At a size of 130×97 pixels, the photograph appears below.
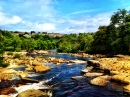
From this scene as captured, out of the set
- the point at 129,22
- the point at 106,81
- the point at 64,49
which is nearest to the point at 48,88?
the point at 106,81

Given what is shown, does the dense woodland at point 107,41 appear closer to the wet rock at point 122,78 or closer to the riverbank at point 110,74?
the riverbank at point 110,74

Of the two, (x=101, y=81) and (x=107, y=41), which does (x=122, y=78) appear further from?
(x=107, y=41)

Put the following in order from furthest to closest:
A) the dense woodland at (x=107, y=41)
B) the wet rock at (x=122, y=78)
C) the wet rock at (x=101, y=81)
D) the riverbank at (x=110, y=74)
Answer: the dense woodland at (x=107, y=41)
the wet rock at (x=101, y=81)
the riverbank at (x=110, y=74)
the wet rock at (x=122, y=78)

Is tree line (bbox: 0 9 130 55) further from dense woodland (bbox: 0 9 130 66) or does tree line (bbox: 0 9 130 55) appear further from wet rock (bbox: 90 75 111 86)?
wet rock (bbox: 90 75 111 86)

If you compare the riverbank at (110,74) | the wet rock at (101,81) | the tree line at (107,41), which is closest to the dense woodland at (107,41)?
the tree line at (107,41)

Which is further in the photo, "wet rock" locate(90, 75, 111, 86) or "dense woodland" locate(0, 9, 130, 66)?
"dense woodland" locate(0, 9, 130, 66)

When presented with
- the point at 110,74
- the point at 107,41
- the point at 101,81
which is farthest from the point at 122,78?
the point at 107,41

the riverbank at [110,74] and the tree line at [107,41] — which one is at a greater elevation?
the tree line at [107,41]

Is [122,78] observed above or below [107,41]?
below

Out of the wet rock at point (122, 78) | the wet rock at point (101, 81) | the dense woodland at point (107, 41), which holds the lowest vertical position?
the wet rock at point (101, 81)

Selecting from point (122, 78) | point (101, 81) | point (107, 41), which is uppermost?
point (107, 41)

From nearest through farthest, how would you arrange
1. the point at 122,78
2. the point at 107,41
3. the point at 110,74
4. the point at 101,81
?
1. the point at 122,78
2. the point at 101,81
3. the point at 110,74
4. the point at 107,41

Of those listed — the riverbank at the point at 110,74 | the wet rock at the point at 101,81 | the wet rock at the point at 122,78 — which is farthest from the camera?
the wet rock at the point at 101,81

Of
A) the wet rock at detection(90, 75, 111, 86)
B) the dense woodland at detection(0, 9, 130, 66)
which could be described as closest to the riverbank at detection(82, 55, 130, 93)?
the wet rock at detection(90, 75, 111, 86)
